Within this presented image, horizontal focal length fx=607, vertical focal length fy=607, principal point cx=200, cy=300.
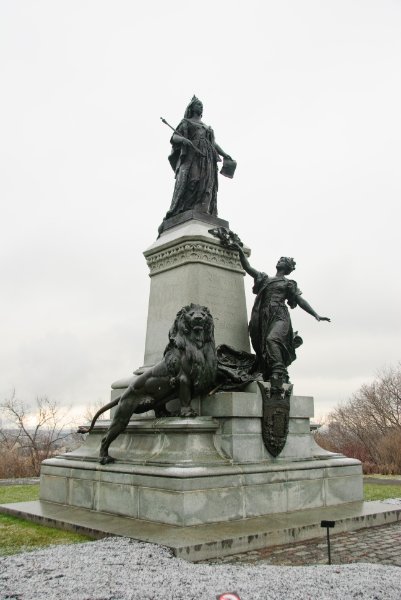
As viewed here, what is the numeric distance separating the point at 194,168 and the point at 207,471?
633cm

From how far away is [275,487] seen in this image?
8438mm

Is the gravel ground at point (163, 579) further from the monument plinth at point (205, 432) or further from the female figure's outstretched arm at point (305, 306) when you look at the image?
the female figure's outstretched arm at point (305, 306)

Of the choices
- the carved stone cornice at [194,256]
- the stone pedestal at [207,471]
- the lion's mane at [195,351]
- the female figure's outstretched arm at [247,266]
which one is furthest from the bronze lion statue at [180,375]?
the female figure's outstretched arm at [247,266]

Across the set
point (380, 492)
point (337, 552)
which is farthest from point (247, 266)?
point (380, 492)

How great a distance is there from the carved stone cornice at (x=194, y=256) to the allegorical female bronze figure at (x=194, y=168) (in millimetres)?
1182

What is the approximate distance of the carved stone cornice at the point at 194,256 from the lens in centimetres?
1035

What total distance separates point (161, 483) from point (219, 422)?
1.48m

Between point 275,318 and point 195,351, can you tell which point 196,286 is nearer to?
point 275,318

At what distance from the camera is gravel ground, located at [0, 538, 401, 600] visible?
4680 millimetres

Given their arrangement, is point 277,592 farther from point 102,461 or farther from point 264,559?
point 102,461

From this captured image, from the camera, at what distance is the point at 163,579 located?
5141 millimetres

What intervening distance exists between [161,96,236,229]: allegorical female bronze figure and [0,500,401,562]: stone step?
19.1ft

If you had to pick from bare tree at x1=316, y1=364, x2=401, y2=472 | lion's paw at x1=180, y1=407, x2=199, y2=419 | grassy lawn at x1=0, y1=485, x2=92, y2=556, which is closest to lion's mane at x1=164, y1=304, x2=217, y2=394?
lion's paw at x1=180, y1=407, x2=199, y2=419

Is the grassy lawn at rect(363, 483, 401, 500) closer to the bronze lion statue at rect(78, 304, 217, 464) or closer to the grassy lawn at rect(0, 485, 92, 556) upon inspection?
the bronze lion statue at rect(78, 304, 217, 464)
